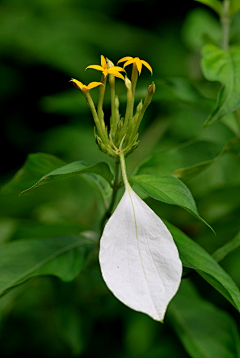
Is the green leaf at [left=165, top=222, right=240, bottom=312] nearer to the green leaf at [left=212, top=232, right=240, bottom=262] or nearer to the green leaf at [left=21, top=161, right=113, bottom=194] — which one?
the green leaf at [left=212, top=232, right=240, bottom=262]

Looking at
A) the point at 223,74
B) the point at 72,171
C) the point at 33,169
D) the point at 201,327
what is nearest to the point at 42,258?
the point at 33,169

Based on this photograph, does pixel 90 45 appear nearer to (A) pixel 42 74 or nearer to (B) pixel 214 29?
(A) pixel 42 74

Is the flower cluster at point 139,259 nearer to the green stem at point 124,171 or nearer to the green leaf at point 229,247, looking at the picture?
the green stem at point 124,171

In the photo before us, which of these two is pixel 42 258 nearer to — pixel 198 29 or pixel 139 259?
pixel 139 259

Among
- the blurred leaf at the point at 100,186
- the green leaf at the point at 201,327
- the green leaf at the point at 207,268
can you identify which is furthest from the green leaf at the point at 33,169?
the green leaf at the point at 201,327

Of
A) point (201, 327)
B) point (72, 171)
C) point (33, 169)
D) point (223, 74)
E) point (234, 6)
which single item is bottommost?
point (201, 327)

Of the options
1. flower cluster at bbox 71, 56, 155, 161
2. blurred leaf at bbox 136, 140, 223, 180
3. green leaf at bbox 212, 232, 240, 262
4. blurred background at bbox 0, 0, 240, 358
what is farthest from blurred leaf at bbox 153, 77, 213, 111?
green leaf at bbox 212, 232, 240, 262

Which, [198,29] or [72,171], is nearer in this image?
[72,171]

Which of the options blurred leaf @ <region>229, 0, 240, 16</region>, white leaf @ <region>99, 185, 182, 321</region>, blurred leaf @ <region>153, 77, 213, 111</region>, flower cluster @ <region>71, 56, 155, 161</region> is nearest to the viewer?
white leaf @ <region>99, 185, 182, 321</region>
